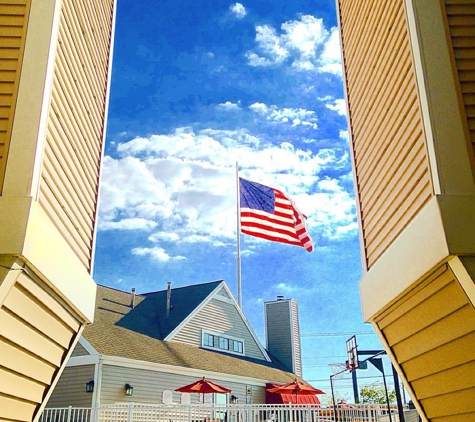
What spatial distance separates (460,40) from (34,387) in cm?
403

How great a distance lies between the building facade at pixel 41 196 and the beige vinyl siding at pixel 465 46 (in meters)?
2.80

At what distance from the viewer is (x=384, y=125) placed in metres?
4.48

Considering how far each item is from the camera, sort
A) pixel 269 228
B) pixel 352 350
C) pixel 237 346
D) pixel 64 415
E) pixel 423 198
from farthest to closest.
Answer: pixel 237 346 < pixel 269 228 < pixel 64 415 < pixel 352 350 < pixel 423 198

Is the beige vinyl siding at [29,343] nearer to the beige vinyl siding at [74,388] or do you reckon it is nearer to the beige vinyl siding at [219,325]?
the beige vinyl siding at [74,388]

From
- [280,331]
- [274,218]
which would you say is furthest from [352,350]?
[280,331]

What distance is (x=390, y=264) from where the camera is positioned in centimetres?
412

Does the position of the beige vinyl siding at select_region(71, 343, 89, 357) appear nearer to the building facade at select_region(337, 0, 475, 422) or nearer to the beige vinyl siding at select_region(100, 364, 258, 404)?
the beige vinyl siding at select_region(100, 364, 258, 404)

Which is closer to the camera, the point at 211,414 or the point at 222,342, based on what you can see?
the point at 211,414

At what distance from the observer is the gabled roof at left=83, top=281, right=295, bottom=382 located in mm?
14969

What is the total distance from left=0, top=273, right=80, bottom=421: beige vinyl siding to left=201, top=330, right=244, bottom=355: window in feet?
47.6

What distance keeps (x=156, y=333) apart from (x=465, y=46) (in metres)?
15.0

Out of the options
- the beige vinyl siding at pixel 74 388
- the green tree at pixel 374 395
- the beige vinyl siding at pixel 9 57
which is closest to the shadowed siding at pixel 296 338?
the green tree at pixel 374 395

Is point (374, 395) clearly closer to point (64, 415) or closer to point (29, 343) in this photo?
point (64, 415)

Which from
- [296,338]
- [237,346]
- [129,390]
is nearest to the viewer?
[129,390]
